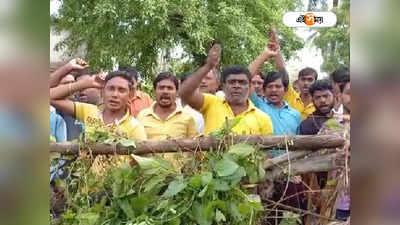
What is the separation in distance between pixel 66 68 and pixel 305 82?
47.7 inches

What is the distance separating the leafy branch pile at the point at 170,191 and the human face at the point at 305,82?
1.30 feet

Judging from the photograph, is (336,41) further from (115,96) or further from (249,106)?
(115,96)

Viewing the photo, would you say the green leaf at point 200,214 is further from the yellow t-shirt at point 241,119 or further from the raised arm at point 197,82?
the raised arm at point 197,82

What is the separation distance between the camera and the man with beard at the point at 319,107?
324 centimetres

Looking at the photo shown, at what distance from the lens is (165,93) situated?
10.7ft

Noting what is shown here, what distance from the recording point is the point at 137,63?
3.23 m

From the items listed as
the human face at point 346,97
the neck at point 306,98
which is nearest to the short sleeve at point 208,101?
the neck at point 306,98

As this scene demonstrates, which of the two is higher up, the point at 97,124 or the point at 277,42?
the point at 277,42

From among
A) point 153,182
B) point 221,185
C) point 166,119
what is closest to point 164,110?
point 166,119

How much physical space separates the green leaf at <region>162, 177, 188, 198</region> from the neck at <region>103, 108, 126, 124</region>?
44 centimetres
